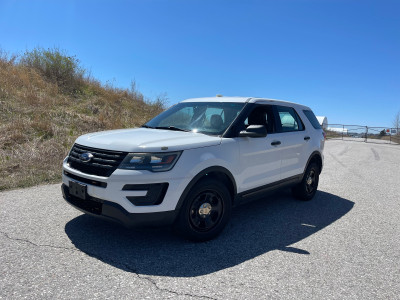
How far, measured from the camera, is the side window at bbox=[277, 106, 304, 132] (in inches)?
207

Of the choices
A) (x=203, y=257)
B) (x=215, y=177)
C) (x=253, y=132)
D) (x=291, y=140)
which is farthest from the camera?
(x=291, y=140)

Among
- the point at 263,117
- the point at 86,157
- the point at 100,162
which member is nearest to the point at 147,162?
the point at 100,162

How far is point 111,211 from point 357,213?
4.21m

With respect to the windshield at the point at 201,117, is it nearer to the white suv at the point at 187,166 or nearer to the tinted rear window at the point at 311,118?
the white suv at the point at 187,166

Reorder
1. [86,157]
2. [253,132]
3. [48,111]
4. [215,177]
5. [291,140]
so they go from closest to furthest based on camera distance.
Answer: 1. [86,157]
2. [215,177]
3. [253,132]
4. [291,140]
5. [48,111]

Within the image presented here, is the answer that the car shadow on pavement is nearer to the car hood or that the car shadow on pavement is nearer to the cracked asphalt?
the cracked asphalt

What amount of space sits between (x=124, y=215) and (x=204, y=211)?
100cm

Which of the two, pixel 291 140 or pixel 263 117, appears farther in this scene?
pixel 291 140

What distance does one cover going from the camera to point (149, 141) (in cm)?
354

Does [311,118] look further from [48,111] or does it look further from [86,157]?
[48,111]

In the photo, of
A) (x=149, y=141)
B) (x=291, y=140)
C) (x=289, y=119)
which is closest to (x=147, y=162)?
(x=149, y=141)

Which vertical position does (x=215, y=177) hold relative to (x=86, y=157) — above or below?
below

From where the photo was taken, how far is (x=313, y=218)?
5.01 metres

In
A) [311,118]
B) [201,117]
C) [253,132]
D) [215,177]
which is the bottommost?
[215,177]
